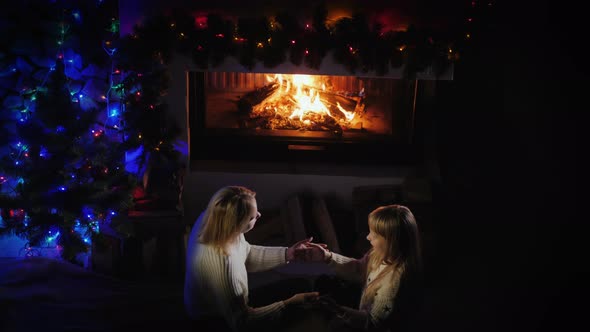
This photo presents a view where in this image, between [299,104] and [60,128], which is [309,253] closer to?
[299,104]

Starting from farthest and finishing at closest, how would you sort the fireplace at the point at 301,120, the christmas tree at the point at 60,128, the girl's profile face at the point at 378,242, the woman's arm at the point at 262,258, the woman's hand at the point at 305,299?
the fireplace at the point at 301,120
the christmas tree at the point at 60,128
the woman's arm at the point at 262,258
the woman's hand at the point at 305,299
the girl's profile face at the point at 378,242

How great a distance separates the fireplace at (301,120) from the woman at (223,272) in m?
1.91

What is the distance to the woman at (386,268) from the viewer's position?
2650mm

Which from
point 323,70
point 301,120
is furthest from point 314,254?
point 301,120

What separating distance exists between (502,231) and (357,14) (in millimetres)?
2140

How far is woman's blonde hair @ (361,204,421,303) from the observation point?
2684mm

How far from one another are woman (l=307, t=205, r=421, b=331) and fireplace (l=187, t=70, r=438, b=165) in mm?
2047

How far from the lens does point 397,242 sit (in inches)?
106

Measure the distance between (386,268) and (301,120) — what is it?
2.36 metres

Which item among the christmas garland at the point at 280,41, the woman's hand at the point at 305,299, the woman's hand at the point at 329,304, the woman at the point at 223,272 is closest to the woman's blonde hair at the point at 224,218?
the woman at the point at 223,272

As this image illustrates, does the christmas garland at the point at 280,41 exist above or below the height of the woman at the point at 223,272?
above

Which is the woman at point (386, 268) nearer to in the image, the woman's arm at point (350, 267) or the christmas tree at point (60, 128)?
the woman's arm at point (350, 267)

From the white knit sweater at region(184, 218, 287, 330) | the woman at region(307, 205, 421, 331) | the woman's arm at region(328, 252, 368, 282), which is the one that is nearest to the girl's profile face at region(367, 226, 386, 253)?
the woman at region(307, 205, 421, 331)

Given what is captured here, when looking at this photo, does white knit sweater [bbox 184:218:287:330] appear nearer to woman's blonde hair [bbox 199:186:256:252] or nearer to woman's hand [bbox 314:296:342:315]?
woman's blonde hair [bbox 199:186:256:252]
